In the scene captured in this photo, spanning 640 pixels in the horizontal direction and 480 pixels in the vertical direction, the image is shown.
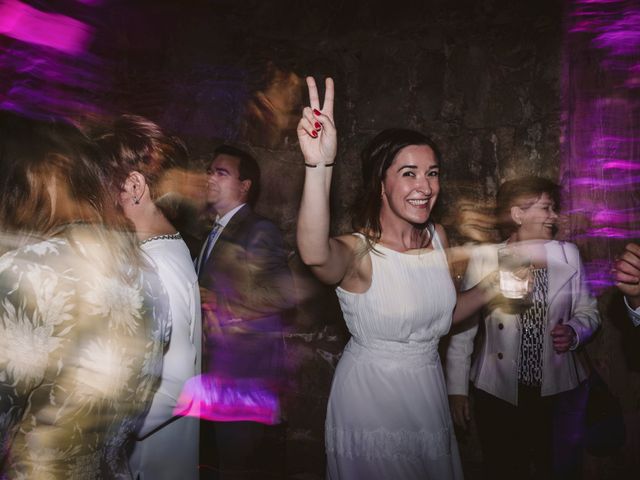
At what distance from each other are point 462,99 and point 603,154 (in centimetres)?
99

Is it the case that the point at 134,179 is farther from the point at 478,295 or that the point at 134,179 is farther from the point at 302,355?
the point at 302,355

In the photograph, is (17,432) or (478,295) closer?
(17,432)

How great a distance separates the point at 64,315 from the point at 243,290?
1775 mm

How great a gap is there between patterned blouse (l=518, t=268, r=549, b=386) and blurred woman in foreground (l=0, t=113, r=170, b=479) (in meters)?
2.00

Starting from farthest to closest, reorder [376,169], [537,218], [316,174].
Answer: [537,218], [376,169], [316,174]

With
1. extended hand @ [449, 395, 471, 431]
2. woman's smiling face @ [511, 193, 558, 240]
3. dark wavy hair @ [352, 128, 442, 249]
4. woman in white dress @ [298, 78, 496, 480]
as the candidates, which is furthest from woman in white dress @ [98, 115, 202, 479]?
woman's smiling face @ [511, 193, 558, 240]

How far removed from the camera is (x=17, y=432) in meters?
1.04

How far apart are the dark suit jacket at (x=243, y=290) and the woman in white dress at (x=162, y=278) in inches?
31.4

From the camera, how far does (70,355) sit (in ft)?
3.43

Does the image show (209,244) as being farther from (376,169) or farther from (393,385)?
(393,385)

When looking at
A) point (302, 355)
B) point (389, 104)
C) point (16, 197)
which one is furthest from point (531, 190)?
point (16, 197)

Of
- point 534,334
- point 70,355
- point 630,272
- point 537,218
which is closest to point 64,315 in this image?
point 70,355

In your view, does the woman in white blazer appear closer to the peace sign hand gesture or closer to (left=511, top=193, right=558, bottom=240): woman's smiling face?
(left=511, top=193, right=558, bottom=240): woman's smiling face

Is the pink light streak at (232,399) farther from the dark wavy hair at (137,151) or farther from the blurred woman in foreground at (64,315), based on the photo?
the blurred woman in foreground at (64,315)
